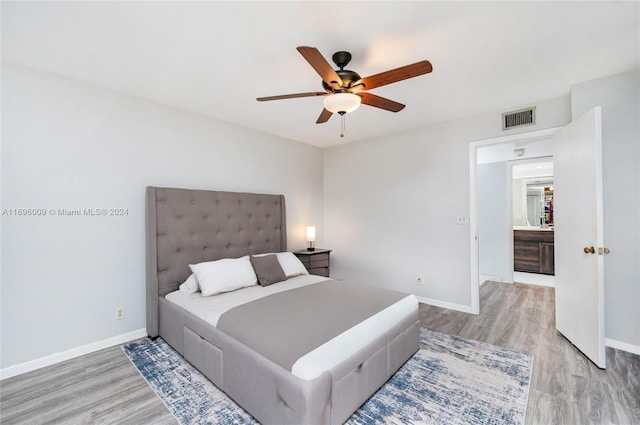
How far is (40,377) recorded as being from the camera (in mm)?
2143

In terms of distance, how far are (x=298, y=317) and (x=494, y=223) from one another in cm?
462

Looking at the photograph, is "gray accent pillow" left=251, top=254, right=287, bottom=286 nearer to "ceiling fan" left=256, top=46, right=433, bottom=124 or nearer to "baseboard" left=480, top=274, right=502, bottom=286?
"ceiling fan" left=256, top=46, right=433, bottom=124

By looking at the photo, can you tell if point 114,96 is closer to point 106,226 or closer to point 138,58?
point 138,58

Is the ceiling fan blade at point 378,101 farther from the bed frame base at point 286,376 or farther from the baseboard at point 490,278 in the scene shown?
the baseboard at point 490,278

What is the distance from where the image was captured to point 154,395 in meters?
1.92

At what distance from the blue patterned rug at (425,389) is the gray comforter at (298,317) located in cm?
47

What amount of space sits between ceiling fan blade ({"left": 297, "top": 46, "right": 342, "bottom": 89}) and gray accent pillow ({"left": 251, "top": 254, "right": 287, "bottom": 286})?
196 centimetres

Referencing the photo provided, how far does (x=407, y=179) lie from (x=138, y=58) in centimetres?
331

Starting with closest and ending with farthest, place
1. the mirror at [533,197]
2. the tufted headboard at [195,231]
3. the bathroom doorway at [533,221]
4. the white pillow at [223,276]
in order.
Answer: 1. the white pillow at [223,276]
2. the tufted headboard at [195,231]
3. the bathroom doorway at [533,221]
4. the mirror at [533,197]

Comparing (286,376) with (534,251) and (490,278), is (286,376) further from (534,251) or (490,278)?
(534,251)

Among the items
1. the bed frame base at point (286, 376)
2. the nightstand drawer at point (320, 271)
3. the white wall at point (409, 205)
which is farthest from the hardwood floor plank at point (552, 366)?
the nightstand drawer at point (320, 271)

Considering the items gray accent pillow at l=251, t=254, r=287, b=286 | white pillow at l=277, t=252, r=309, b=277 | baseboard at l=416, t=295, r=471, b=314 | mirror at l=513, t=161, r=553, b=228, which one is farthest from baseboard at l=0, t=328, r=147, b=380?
mirror at l=513, t=161, r=553, b=228

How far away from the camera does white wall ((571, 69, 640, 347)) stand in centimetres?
239

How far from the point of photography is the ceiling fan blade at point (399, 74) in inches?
64.1
